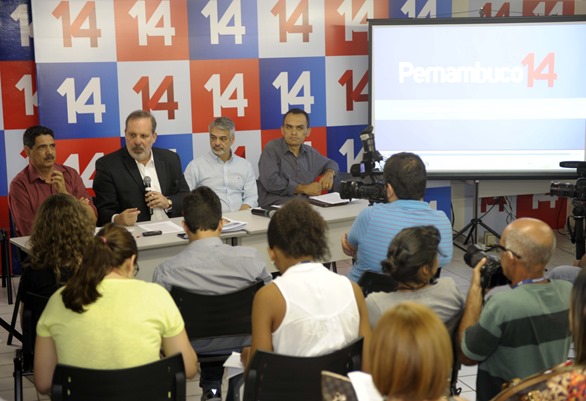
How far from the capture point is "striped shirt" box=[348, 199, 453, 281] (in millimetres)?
3496

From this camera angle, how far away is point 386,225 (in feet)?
11.5

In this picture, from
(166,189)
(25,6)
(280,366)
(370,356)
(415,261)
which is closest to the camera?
(370,356)

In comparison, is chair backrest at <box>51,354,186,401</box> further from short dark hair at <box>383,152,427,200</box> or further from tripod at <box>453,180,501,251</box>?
tripod at <box>453,180,501,251</box>

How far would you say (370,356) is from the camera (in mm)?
1688

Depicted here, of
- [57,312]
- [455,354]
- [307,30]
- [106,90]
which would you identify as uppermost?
[307,30]

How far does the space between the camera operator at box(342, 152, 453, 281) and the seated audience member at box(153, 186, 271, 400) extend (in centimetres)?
52

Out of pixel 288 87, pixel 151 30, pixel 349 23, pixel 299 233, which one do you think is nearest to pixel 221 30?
pixel 151 30

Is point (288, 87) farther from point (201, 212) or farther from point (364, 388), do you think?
point (364, 388)

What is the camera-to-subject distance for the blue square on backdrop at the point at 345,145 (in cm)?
666

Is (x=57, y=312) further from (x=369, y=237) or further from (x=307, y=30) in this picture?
(x=307, y=30)

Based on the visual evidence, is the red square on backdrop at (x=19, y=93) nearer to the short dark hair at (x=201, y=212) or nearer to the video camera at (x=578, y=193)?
the short dark hair at (x=201, y=212)

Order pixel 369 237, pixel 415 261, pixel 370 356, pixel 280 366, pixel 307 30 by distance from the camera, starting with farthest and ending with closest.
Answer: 1. pixel 307 30
2. pixel 369 237
3. pixel 415 261
4. pixel 280 366
5. pixel 370 356

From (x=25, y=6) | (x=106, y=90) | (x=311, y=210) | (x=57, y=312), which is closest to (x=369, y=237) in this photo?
(x=311, y=210)

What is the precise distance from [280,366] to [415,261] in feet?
1.89
